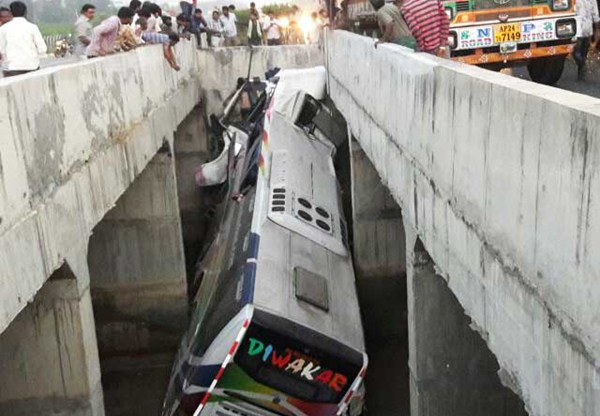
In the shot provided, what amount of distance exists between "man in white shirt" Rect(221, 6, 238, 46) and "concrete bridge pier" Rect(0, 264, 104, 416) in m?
21.3

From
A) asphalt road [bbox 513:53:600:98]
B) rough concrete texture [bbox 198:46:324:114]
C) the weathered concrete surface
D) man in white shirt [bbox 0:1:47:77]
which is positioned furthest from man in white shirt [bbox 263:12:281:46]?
man in white shirt [bbox 0:1:47:77]

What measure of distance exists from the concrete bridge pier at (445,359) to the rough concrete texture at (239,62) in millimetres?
15497

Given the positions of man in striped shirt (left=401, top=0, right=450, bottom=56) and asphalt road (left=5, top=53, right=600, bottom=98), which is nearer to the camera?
man in striped shirt (left=401, top=0, right=450, bottom=56)

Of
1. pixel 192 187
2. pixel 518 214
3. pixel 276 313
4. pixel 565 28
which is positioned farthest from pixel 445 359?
pixel 192 187

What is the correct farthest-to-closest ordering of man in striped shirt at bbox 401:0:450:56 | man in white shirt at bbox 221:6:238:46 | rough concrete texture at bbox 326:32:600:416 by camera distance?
man in white shirt at bbox 221:6:238:46 < man in striped shirt at bbox 401:0:450:56 < rough concrete texture at bbox 326:32:600:416

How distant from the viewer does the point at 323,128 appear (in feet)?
53.8

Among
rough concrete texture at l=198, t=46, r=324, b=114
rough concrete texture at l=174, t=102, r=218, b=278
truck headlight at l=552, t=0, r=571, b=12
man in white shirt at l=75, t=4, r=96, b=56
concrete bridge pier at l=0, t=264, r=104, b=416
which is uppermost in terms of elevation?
man in white shirt at l=75, t=4, r=96, b=56

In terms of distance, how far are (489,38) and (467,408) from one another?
298 inches

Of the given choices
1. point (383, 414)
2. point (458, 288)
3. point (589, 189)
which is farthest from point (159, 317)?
point (589, 189)

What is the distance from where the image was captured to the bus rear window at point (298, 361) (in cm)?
754

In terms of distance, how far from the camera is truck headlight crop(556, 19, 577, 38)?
43.1 feet

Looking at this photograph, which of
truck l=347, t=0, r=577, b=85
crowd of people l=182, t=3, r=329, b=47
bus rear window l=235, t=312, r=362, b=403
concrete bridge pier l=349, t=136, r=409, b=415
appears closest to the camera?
bus rear window l=235, t=312, r=362, b=403

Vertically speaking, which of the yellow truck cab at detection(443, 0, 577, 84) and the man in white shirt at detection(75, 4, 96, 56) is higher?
the man in white shirt at detection(75, 4, 96, 56)

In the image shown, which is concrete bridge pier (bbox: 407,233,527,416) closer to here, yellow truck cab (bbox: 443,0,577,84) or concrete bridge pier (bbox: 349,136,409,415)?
concrete bridge pier (bbox: 349,136,409,415)
